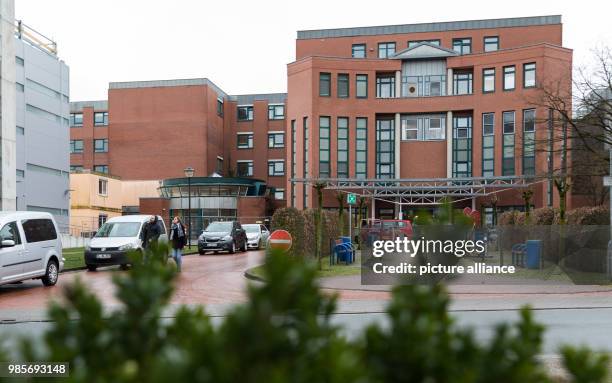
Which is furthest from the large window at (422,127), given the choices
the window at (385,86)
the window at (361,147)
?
the window at (361,147)

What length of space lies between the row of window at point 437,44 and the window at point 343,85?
20.6ft

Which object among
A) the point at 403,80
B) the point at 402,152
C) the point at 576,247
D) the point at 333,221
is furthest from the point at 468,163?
the point at 576,247

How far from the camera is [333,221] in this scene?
32656 mm

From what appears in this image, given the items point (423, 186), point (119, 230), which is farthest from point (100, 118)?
point (119, 230)

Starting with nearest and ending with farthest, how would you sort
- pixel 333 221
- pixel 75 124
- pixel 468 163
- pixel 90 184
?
pixel 333 221 < pixel 468 163 < pixel 90 184 < pixel 75 124

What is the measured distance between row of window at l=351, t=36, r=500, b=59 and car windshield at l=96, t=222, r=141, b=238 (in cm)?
3978

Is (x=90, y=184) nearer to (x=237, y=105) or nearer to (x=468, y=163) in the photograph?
(x=237, y=105)

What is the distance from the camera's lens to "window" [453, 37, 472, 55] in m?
59.4

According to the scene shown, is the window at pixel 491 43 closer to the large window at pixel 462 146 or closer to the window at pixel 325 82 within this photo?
the large window at pixel 462 146

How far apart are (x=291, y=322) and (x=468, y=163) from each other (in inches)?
2122

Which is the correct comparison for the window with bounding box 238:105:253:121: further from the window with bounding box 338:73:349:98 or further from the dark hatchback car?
the dark hatchback car

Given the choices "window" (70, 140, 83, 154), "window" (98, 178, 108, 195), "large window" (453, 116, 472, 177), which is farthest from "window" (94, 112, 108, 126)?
"large window" (453, 116, 472, 177)

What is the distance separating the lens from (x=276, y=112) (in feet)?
252

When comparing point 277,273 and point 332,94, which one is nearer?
point 277,273
